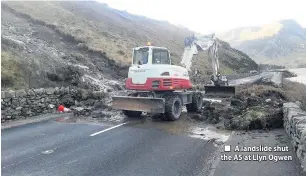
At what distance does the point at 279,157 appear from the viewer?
704cm

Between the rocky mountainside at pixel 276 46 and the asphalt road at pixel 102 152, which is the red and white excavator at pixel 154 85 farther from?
the rocky mountainside at pixel 276 46

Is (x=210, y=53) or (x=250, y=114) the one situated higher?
(x=210, y=53)

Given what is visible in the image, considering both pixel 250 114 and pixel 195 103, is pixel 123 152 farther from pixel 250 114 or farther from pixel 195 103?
pixel 195 103

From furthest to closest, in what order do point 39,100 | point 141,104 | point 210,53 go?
1. point 210,53
2. point 39,100
3. point 141,104

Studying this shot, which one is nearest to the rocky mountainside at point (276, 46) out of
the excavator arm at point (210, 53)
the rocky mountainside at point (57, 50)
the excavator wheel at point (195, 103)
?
the rocky mountainside at point (57, 50)

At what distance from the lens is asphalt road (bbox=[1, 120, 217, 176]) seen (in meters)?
6.81

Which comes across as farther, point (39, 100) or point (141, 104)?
point (39, 100)

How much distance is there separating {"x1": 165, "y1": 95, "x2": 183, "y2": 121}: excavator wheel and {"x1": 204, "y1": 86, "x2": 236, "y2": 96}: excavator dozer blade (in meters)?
6.69

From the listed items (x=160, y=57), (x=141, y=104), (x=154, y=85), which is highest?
(x=160, y=57)

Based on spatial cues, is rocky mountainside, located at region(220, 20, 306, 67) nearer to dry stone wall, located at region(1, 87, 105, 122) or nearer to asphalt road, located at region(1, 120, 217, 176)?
Answer: dry stone wall, located at region(1, 87, 105, 122)

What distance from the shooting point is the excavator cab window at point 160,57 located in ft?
40.7

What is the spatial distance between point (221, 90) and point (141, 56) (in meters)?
8.05

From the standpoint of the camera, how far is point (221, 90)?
19000 mm

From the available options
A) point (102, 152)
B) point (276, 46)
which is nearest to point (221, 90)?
point (102, 152)
